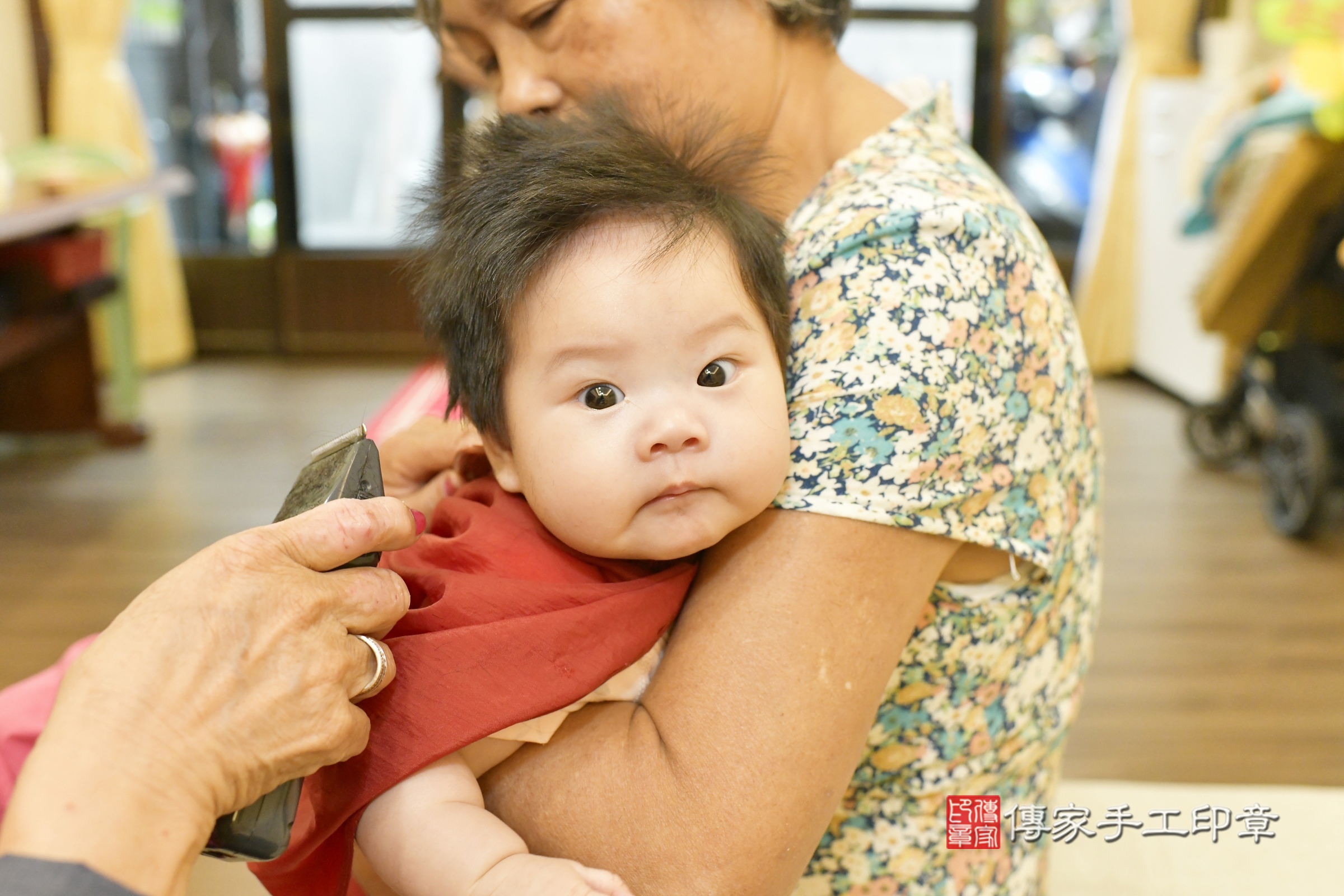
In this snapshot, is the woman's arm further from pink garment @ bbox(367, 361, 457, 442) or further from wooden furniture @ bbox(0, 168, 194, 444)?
wooden furniture @ bbox(0, 168, 194, 444)

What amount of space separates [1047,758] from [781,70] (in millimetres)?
747

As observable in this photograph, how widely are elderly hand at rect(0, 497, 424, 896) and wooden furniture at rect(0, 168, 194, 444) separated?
4.22 metres

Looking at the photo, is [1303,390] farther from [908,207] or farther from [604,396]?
[604,396]

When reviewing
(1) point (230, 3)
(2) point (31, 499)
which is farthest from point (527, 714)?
(1) point (230, 3)

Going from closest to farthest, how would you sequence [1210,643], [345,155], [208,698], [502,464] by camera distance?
[208,698]
[502,464]
[1210,643]
[345,155]

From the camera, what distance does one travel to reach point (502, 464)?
3.22ft

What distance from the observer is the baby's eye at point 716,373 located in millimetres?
910

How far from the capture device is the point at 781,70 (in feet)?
4.00

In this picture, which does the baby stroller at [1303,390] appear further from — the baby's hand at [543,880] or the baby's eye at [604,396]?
the baby's hand at [543,880]

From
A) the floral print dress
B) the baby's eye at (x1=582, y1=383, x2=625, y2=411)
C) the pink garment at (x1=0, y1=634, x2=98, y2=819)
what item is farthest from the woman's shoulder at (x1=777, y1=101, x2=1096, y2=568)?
the pink garment at (x1=0, y1=634, x2=98, y2=819)

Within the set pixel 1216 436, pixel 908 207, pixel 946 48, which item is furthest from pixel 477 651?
pixel 946 48

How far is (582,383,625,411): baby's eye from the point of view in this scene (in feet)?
2.94

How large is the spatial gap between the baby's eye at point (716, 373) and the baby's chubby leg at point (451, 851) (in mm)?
344

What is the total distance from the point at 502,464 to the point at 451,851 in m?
→ 0.32
